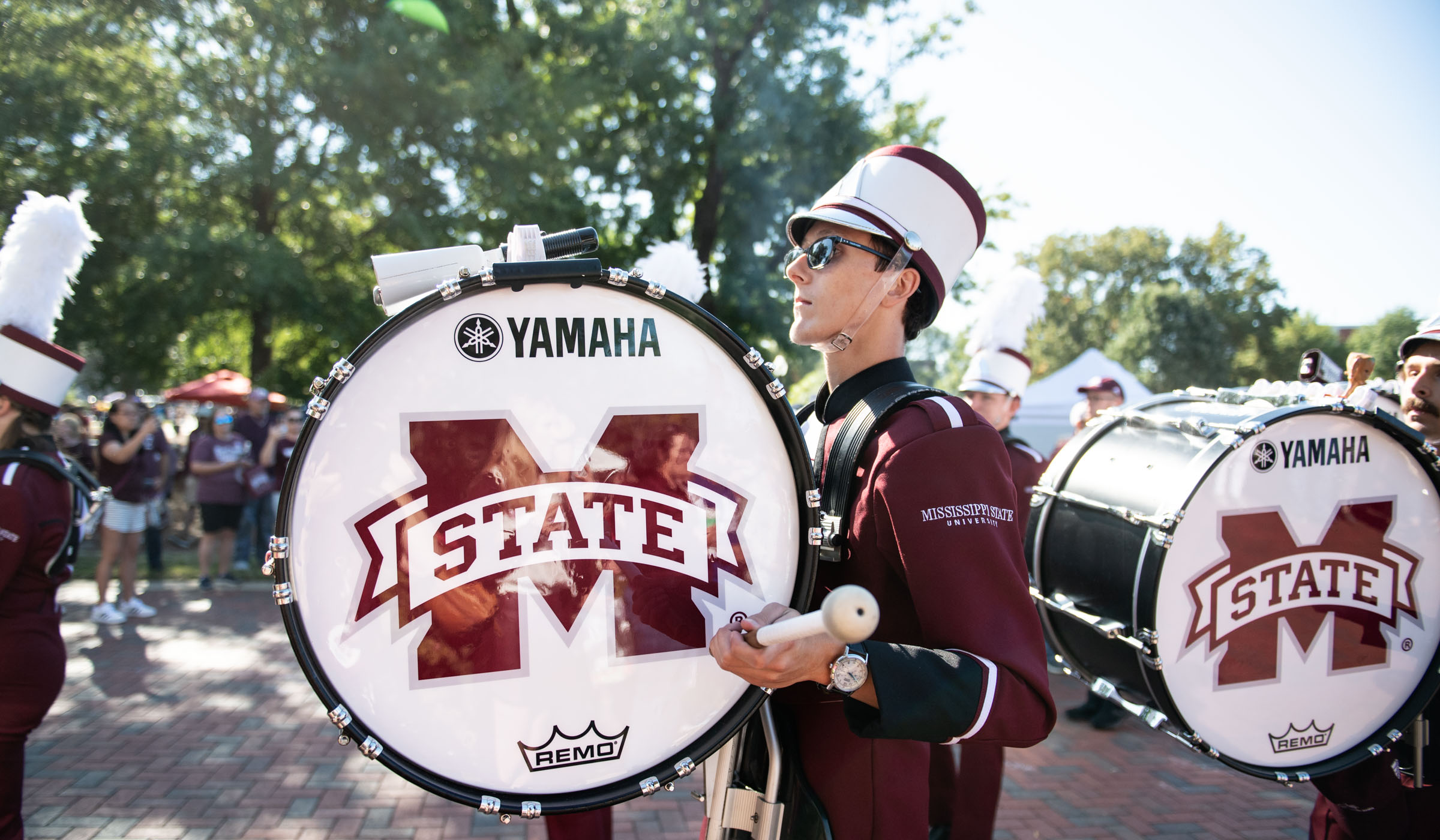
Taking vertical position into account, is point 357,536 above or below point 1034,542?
above

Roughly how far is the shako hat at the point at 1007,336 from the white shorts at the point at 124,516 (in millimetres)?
6941

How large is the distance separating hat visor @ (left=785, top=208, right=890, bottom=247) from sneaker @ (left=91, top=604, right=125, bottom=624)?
7.61m

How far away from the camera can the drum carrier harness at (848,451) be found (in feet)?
5.26

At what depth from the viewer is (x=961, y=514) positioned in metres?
1.42

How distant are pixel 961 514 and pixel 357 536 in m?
1.08

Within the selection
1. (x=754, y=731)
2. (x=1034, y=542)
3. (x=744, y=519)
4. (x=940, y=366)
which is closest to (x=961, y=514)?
(x=744, y=519)

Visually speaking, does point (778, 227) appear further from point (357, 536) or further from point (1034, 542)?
point (357, 536)

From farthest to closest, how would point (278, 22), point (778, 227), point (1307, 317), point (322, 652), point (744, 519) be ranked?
1. point (1307, 317)
2. point (778, 227)
3. point (278, 22)
4. point (744, 519)
5. point (322, 652)

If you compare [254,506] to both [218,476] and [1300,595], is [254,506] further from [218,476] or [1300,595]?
[1300,595]

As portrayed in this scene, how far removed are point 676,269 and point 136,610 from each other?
22.6ft

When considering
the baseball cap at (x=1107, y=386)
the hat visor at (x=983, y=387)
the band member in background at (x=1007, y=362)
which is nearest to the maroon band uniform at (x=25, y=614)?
the band member in background at (x=1007, y=362)

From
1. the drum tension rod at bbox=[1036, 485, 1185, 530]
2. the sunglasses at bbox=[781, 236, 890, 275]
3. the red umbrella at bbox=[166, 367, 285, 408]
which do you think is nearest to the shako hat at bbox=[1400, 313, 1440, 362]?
the drum tension rod at bbox=[1036, 485, 1185, 530]

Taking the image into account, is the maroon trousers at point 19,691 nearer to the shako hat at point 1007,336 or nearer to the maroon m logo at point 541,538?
the maroon m logo at point 541,538

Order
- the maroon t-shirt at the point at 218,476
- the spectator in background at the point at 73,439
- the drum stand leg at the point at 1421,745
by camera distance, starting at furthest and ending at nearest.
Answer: the maroon t-shirt at the point at 218,476, the spectator in background at the point at 73,439, the drum stand leg at the point at 1421,745
